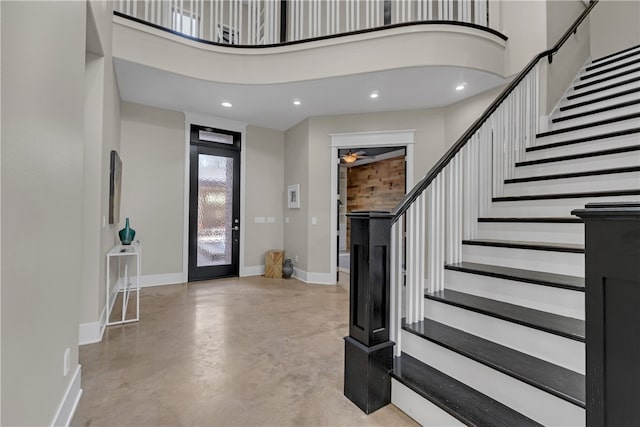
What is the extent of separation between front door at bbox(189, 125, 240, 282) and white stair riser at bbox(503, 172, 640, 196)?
418 cm

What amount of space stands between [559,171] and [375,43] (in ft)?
7.51

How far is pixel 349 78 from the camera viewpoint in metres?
3.69

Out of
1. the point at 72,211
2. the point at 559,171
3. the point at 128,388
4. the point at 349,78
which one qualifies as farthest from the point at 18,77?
the point at 559,171

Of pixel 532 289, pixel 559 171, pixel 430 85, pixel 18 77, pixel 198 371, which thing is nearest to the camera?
pixel 18 77

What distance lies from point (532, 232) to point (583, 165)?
823 mm

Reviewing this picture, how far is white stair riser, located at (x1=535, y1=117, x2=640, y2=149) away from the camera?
2633 millimetres

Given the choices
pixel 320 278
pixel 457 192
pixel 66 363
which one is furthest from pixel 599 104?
pixel 66 363

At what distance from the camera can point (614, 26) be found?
14.3 ft

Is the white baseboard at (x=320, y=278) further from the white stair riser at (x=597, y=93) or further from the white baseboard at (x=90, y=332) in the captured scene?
the white stair riser at (x=597, y=93)

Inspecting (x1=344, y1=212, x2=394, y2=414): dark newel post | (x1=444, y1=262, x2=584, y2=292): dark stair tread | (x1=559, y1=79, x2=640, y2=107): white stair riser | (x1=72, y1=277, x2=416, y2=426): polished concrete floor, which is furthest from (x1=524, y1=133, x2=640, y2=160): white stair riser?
(x1=72, y1=277, x2=416, y2=426): polished concrete floor

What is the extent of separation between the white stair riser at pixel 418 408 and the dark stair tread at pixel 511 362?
314mm

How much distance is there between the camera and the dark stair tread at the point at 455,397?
4.65 feet

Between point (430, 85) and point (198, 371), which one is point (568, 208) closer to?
point (430, 85)

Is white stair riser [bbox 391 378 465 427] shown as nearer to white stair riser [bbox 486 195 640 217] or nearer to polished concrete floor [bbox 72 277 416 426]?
polished concrete floor [bbox 72 277 416 426]
